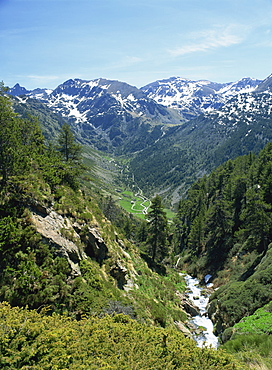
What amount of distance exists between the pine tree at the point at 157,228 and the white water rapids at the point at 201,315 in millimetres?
8468

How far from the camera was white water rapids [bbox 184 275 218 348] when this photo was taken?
22703 millimetres

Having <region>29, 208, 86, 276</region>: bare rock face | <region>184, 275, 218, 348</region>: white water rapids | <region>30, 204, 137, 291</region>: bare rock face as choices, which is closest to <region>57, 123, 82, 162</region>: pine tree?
<region>30, 204, 137, 291</region>: bare rock face

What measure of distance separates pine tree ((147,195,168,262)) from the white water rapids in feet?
27.8

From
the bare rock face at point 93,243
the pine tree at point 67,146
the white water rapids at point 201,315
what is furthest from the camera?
the pine tree at point 67,146

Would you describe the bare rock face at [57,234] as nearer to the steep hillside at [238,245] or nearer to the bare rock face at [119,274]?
the bare rock face at [119,274]

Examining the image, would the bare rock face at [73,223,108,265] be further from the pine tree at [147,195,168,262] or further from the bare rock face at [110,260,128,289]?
the pine tree at [147,195,168,262]

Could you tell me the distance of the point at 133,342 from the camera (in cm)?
970

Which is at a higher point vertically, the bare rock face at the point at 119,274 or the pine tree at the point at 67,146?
the pine tree at the point at 67,146

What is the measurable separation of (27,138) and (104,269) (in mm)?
19212

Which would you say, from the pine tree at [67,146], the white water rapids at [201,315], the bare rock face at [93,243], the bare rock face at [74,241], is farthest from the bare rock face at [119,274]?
the pine tree at [67,146]

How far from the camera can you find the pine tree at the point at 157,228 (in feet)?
131

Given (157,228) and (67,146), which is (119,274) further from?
(67,146)

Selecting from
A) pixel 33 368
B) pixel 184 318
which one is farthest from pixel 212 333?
pixel 33 368

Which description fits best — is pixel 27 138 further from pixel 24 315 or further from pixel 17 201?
pixel 24 315
